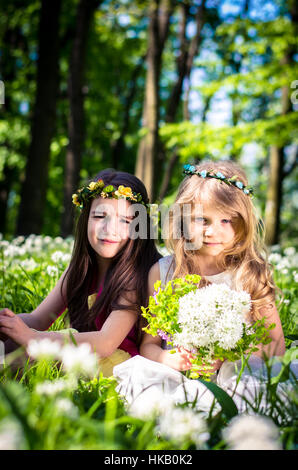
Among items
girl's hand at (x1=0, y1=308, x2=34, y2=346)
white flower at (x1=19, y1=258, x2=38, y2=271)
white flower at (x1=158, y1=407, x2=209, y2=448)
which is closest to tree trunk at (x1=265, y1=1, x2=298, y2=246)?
white flower at (x1=19, y1=258, x2=38, y2=271)

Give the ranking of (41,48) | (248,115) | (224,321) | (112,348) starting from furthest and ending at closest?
(248,115) → (41,48) → (112,348) → (224,321)

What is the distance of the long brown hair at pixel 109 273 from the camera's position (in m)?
Result: 2.63

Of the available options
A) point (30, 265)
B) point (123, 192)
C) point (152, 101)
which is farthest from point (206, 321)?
point (152, 101)

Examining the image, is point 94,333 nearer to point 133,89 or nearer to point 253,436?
point 253,436

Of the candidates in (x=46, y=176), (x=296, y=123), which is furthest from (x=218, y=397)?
(x=296, y=123)

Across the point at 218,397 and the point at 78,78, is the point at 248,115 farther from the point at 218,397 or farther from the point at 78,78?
the point at 218,397

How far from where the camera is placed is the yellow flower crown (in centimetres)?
277

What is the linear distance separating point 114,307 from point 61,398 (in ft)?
4.17

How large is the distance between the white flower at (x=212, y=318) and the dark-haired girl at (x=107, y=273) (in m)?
0.59

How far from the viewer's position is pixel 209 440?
1.48 m

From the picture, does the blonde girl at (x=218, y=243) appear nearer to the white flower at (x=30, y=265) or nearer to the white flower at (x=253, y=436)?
the white flower at (x=253, y=436)

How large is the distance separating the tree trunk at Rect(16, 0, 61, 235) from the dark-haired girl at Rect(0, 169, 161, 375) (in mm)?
5781

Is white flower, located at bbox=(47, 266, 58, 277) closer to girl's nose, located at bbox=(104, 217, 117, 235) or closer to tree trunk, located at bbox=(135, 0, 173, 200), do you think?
girl's nose, located at bbox=(104, 217, 117, 235)

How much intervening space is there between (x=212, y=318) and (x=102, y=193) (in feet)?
3.92
